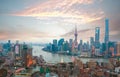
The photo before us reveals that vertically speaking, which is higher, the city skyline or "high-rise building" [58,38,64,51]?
the city skyline

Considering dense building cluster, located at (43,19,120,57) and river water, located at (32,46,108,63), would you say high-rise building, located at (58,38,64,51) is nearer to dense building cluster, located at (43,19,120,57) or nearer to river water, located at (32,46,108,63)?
dense building cluster, located at (43,19,120,57)

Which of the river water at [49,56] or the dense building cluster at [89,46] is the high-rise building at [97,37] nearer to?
the dense building cluster at [89,46]

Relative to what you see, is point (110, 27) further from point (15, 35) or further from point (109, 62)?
point (15, 35)

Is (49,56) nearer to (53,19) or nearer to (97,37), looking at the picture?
(53,19)

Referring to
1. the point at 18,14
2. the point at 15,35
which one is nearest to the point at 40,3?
the point at 18,14

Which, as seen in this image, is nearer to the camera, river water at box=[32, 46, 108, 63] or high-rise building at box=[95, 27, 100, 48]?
river water at box=[32, 46, 108, 63]

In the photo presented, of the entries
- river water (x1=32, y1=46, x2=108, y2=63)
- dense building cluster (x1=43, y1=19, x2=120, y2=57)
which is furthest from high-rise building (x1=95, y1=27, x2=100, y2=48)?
river water (x1=32, y1=46, x2=108, y2=63)

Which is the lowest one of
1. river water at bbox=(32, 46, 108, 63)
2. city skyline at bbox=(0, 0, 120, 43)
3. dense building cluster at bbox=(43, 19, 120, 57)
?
river water at bbox=(32, 46, 108, 63)

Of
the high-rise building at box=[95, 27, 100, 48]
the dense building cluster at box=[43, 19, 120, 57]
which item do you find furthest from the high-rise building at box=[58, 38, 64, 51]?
the high-rise building at box=[95, 27, 100, 48]
